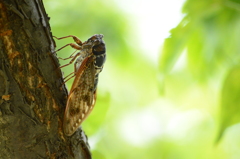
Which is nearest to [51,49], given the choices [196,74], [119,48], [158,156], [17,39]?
[17,39]

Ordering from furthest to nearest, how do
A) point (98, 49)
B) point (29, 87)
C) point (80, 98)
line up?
point (98, 49) < point (80, 98) < point (29, 87)

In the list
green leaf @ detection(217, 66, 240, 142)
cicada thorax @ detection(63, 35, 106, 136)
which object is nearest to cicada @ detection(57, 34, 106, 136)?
cicada thorax @ detection(63, 35, 106, 136)

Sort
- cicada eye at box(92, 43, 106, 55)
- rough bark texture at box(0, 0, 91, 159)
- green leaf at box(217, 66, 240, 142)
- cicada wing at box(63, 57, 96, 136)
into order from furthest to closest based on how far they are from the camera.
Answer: cicada eye at box(92, 43, 106, 55), green leaf at box(217, 66, 240, 142), cicada wing at box(63, 57, 96, 136), rough bark texture at box(0, 0, 91, 159)

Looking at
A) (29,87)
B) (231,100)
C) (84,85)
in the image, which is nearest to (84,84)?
(84,85)

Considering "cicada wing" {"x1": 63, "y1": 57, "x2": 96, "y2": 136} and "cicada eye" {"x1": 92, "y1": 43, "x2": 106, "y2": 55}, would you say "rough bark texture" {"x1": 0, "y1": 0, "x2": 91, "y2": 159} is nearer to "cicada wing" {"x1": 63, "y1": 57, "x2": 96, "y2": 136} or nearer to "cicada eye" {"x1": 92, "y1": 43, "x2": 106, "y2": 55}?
"cicada wing" {"x1": 63, "y1": 57, "x2": 96, "y2": 136}

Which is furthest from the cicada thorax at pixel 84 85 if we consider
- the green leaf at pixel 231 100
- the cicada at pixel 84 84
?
the green leaf at pixel 231 100

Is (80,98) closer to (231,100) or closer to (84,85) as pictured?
(84,85)
